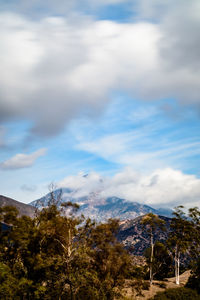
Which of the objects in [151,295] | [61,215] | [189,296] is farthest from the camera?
[151,295]

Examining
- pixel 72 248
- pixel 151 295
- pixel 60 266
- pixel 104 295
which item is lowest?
pixel 151 295

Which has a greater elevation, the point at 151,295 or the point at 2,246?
the point at 2,246

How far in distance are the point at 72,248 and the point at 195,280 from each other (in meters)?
28.2

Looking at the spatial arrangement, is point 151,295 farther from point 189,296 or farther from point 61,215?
point 61,215

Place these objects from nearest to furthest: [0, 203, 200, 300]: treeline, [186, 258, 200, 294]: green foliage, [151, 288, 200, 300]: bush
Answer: [0, 203, 200, 300]: treeline < [151, 288, 200, 300]: bush < [186, 258, 200, 294]: green foliage

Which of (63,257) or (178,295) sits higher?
(63,257)

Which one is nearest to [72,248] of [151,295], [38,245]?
[38,245]

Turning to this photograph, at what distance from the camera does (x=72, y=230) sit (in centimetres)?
3681

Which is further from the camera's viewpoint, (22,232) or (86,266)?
(86,266)

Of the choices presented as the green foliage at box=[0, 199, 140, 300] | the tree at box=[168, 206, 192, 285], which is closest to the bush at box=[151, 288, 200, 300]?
the tree at box=[168, 206, 192, 285]

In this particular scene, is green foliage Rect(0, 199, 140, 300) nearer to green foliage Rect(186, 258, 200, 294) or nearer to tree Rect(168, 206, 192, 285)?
green foliage Rect(186, 258, 200, 294)

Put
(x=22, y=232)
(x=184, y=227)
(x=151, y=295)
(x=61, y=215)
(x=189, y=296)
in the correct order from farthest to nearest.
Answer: (x=184, y=227) → (x=151, y=295) → (x=189, y=296) → (x=61, y=215) → (x=22, y=232)

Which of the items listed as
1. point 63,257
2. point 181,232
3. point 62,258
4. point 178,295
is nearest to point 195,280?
point 178,295

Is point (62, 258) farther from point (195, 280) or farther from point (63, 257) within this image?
point (195, 280)
